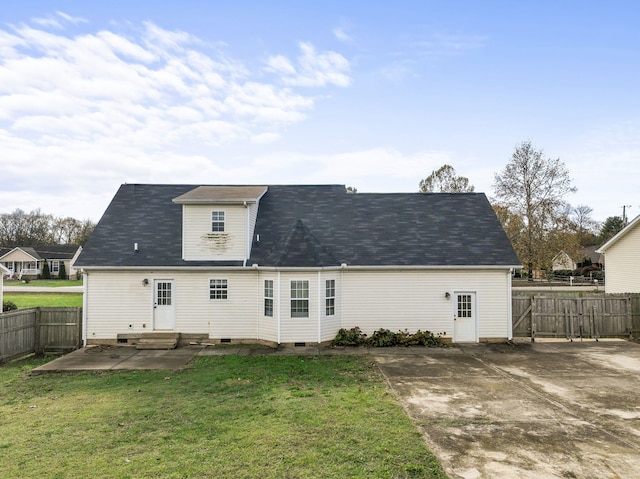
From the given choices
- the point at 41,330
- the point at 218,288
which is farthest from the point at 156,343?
the point at 41,330

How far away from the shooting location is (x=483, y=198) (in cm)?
1719

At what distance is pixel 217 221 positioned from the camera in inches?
565

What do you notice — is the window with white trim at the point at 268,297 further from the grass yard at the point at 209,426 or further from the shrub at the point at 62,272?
the shrub at the point at 62,272

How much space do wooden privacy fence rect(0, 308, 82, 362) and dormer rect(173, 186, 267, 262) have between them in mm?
4592

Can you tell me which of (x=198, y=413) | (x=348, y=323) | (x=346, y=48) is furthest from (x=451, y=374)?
(x=346, y=48)

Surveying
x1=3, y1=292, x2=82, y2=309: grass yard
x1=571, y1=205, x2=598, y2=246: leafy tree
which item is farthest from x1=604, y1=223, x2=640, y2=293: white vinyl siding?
x1=571, y1=205, x2=598, y2=246: leafy tree

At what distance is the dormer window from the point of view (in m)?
14.3

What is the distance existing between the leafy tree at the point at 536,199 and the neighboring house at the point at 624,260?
15.9 meters

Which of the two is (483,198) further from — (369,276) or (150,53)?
(150,53)

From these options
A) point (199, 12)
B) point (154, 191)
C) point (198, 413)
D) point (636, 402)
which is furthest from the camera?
point (154, 191)

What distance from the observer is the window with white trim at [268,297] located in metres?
13.6

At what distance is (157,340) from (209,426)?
323 inches

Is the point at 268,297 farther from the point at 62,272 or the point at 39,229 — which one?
the point at 39,229

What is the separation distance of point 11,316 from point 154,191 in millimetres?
7384
